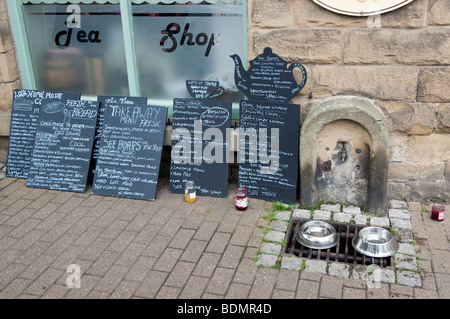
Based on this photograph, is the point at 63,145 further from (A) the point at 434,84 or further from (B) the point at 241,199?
(A) the point at 434,84

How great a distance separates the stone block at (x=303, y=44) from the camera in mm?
5035

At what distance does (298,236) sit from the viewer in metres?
4.77

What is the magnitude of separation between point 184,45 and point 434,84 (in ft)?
9.07

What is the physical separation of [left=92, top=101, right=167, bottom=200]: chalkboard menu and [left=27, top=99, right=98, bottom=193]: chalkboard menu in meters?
0.22

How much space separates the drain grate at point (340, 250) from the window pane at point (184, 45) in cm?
188

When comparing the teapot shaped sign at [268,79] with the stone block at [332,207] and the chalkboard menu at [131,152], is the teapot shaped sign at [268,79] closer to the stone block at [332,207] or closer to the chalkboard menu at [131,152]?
the chalkboard menu at [131,152]

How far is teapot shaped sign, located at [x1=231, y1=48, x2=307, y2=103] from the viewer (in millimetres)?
5180

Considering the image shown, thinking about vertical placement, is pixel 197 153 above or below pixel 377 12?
below

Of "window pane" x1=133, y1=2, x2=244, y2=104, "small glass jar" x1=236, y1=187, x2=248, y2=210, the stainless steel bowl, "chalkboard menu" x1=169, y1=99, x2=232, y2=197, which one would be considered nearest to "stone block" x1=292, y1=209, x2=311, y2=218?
"small glass jar" x1=236, y1=187, x2=248, y2=210

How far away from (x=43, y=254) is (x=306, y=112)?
3.00 metres

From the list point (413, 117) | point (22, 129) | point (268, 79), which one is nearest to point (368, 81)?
point (413, 117)

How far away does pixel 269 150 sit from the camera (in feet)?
17.6
